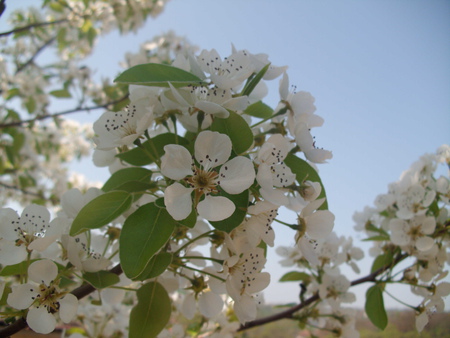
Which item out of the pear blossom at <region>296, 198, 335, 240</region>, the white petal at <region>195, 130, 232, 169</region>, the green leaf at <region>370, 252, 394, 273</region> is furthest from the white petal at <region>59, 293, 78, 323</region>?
the green leaf at <region>370, 252, 394, 273</region>

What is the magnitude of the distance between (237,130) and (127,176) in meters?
0.38

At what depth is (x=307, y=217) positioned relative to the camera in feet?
3.02

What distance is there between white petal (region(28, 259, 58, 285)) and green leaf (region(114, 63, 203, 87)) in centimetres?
44

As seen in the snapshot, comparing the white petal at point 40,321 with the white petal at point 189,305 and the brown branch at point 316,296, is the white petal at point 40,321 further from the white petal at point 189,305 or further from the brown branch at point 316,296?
the brown branch at point 316,296

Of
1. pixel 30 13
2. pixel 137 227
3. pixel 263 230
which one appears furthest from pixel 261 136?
pixel 30 13

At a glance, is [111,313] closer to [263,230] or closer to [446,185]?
[263,230]

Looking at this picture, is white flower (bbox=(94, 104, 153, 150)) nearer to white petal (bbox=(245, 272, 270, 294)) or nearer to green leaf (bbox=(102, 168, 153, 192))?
green leaf (bbox=(102, 168, 153, 192))

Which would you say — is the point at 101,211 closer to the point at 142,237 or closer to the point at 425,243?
the point at 142,237

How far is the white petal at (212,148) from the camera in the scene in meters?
0.77

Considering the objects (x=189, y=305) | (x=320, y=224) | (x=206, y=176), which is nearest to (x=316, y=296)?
(x=189, y=305)

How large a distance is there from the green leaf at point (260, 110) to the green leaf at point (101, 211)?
44 centimetres

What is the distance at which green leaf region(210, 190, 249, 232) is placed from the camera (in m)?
0.80

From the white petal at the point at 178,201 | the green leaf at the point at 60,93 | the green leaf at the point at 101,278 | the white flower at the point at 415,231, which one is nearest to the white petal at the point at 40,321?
the green leaf at the point at 101,278

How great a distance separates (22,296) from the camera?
2.50 ft
